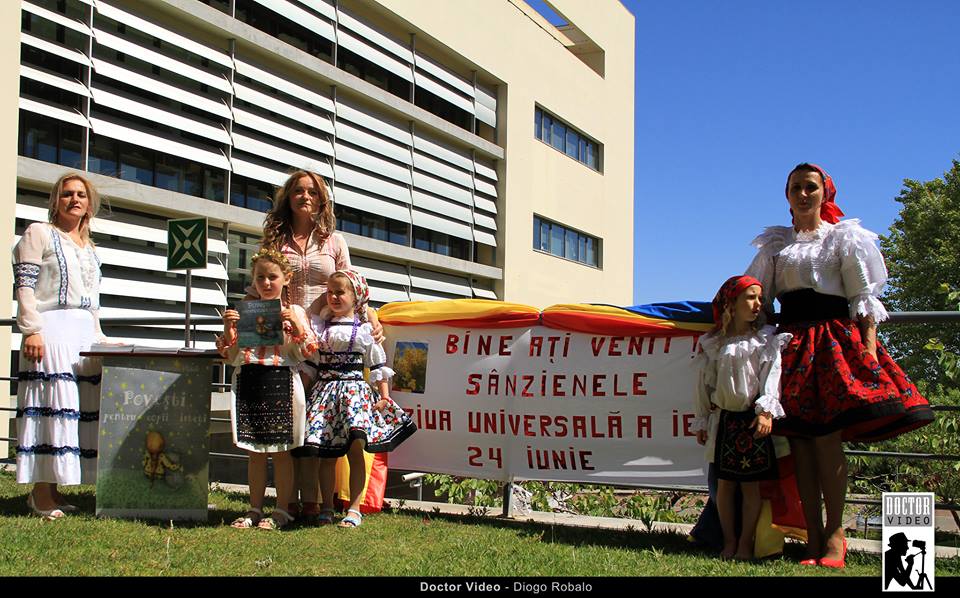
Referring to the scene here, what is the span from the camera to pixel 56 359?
17.8 ft

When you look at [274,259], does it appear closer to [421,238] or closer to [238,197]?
[238,197]

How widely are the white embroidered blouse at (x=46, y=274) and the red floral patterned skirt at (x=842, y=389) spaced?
4.14 m

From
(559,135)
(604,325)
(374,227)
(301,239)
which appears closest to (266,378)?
(301,239)

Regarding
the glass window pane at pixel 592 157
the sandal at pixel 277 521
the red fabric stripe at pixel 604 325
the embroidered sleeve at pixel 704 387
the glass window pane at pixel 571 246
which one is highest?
the glass window pane at pixel 592 157

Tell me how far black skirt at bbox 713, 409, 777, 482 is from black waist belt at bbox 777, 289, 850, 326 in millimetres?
545

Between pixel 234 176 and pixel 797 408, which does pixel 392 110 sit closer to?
pixel 234 176

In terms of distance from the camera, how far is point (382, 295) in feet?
70.0

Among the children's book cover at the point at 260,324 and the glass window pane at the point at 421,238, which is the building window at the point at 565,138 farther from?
the children's book cover at the point at 260,324

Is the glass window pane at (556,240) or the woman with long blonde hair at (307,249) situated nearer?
the woman with long blonde hair at (307,249)

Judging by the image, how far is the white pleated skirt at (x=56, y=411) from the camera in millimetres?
5379

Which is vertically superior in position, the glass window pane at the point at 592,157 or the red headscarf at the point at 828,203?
the glass window pane at the point at 592,157

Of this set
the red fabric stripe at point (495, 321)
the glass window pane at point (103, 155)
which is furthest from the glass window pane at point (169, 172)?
the red fabric stripe at point (495, 321)

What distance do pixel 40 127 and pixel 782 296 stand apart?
11959 millimetres

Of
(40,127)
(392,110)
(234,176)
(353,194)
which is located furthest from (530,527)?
(392,110)
